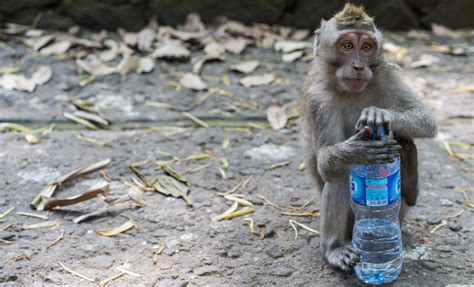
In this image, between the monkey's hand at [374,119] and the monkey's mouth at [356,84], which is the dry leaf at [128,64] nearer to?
the monkey's mouth at [356,84]

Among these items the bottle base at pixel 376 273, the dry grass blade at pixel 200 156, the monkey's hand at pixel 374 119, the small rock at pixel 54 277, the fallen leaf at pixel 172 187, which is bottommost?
the dry grass blade at pixel 200 156

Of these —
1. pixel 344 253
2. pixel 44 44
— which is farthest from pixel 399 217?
pixel 44 44

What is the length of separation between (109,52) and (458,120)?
3.42 metres

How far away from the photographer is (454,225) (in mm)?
4730

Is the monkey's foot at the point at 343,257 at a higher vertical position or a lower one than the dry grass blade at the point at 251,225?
higher

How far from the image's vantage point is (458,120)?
6301 millimetres

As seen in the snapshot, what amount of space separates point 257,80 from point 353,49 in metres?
2.82

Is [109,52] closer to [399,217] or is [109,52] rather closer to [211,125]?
[211,125]

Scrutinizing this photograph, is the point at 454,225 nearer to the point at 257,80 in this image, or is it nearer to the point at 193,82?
the point at 257,80

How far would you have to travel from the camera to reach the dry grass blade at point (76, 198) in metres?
4.90

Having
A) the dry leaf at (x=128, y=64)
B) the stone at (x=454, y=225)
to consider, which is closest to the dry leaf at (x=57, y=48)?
the dry leaf at (x=128, y=64)

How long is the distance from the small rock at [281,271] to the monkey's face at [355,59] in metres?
1.09

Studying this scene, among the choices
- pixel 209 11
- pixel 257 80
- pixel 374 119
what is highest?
pixel 374 119

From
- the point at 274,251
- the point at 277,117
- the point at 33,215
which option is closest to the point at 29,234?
the point at 33,215
